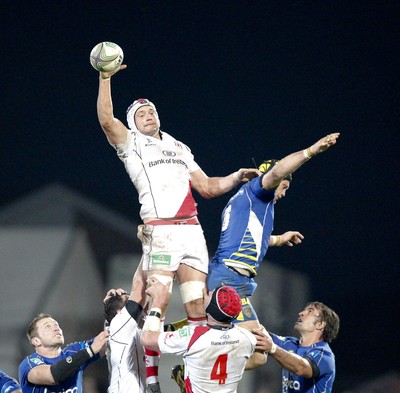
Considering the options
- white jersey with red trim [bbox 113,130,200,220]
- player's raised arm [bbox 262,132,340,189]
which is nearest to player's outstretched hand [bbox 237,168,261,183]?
player's raised arm [bbox 262,132,340,189]

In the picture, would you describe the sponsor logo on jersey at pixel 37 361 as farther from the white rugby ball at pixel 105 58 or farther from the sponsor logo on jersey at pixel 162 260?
the white rugby ball at pixel 105 58

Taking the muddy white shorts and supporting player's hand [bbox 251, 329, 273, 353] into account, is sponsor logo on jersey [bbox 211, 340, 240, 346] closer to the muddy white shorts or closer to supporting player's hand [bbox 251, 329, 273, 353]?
supporting player's hand [bbox 251, 329, 273, 353]

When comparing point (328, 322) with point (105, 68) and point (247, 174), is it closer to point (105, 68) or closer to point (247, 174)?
point (247, 174)

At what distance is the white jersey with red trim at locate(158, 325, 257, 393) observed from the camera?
14.2 ft

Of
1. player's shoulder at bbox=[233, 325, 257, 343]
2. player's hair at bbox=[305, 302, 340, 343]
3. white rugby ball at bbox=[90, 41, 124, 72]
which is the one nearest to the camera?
player's shoulder at bbox=[233, 325, 257, 343]

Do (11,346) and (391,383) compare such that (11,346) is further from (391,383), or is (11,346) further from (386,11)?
(386,11)

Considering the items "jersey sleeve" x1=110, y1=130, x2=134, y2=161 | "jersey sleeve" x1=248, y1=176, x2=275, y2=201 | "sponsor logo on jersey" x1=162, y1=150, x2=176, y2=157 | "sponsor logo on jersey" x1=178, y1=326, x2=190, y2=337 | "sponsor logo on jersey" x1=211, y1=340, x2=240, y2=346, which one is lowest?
"sponsor logo on jersey" x1=211, y1=340, x2=240, y2=346

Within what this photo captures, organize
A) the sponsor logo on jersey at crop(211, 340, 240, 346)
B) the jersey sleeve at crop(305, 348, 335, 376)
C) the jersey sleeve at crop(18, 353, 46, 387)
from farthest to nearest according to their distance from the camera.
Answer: the jersey sleeve at crop(305, 348, 335, 376), the jersey sleeve at crop(18, 353, 46, 387), the sponsor logo on jersey at crop(211, 340, 240, 346)

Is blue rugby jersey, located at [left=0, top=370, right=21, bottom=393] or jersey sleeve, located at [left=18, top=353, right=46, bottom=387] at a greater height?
jersey sleeve, located at [left=18, top=353, right=46, bottom=387]

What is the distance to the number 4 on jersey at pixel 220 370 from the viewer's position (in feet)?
14.4

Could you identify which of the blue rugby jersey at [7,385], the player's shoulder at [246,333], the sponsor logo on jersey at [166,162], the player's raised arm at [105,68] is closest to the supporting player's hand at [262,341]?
the player's shoulder at [246,333]

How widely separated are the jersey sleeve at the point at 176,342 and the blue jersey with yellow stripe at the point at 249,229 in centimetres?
97

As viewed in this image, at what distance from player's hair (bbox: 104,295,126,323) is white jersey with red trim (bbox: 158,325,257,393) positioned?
1150 mm

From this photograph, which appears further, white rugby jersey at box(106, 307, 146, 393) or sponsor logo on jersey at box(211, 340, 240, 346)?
white rugby jersey at box(106, 307, 146, 393)
